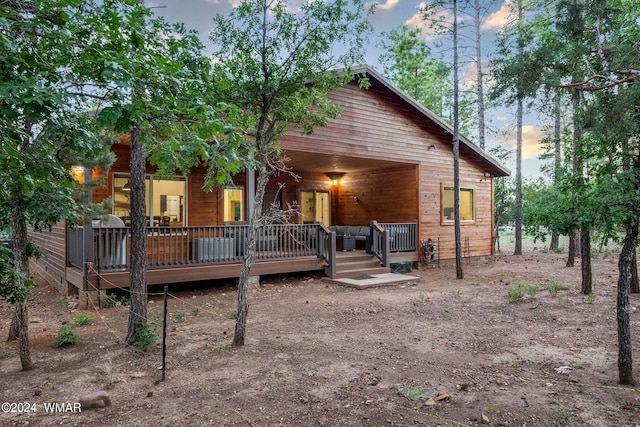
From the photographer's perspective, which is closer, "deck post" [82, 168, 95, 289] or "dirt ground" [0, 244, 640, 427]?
"dirt ground" [0, 244, 640, 427]

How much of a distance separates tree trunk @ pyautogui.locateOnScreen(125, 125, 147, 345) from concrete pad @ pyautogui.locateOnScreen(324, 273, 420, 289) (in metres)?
5.27

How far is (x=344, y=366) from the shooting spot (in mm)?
4453

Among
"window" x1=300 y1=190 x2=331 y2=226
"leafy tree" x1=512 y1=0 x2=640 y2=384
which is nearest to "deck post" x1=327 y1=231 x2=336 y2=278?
"window" x1=300 y1=190 x2=331 y2=226

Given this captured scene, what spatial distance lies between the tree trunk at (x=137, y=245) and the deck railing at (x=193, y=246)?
5.05 ft

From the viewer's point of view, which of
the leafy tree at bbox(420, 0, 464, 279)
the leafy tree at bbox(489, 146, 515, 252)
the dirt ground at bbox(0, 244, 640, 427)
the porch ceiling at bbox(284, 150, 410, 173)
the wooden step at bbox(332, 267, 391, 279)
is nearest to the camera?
the dirt ground at bbox(0, 244, 640, 427)

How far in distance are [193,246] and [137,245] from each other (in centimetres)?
337

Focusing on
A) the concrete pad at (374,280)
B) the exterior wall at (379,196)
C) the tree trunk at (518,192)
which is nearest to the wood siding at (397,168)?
the exterior wall at (379,196)

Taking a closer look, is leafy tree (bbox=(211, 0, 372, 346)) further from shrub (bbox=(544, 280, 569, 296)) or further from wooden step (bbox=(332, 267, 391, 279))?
shrub (bbox=(544, 280, 569, 296))

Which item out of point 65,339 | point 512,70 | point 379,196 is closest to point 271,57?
point 512,70

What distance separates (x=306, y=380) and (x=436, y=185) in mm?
10493

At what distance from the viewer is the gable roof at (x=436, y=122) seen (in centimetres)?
1158

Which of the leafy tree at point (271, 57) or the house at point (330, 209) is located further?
the house at point (330, 209)

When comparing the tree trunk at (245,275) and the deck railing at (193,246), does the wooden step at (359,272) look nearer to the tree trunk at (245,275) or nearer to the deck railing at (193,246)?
the deck railing at (193,246)

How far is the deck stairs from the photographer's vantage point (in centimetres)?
1065
